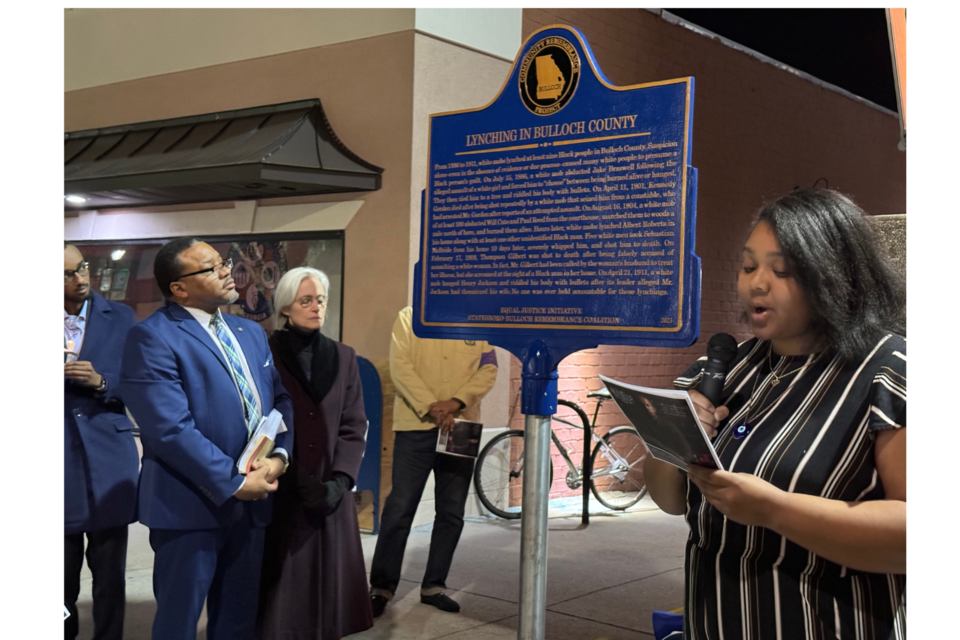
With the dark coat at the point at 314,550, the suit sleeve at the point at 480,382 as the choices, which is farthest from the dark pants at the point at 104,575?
the suit sleeve at the point at 480,382

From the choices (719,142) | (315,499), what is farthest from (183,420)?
(719,142)

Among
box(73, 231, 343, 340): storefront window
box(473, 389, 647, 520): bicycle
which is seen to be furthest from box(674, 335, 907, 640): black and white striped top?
box(73, 231, 343, 340): storefront window

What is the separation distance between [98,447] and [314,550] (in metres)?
1.28

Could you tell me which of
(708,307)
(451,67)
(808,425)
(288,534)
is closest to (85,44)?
(451,67)

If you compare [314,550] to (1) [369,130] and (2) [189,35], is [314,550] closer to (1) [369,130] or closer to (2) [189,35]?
(1) [369,130]

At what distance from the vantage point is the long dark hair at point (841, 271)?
2115mm

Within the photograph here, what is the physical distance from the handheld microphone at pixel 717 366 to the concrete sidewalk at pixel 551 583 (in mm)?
3197

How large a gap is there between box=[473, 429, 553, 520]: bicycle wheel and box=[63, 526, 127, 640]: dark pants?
4.20m

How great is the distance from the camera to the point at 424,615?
18.1ft

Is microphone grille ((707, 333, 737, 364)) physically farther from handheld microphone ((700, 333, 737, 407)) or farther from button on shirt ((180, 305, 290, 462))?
button on shirt ((180, 305, 290, 462))

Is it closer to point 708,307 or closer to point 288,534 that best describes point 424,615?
point 288,534

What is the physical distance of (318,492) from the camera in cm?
390

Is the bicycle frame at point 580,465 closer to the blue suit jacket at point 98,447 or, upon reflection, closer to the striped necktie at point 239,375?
the blue suit jacket at point 98,447

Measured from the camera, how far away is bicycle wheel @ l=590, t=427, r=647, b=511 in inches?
361
